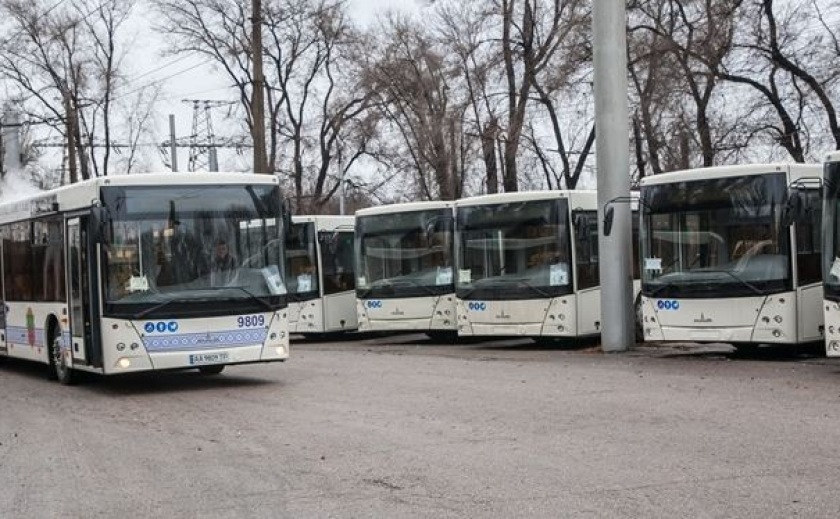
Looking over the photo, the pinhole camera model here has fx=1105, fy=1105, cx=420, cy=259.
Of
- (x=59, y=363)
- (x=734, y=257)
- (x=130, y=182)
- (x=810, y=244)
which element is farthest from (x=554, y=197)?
(x=59, y=363)

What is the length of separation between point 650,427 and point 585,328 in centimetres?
1123

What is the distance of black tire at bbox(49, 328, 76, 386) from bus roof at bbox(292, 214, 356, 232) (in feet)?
37.2

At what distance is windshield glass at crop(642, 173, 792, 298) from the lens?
1717 cm

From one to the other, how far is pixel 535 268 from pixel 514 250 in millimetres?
653

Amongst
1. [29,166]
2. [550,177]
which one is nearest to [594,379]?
[550,177]

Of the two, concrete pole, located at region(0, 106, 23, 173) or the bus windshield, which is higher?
concrete pole, located at region(0, 106, 23, 173)

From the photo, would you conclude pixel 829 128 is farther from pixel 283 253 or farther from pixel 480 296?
pixel 283 253

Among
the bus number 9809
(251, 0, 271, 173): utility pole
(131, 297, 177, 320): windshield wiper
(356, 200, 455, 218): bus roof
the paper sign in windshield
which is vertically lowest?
the bus number 9809

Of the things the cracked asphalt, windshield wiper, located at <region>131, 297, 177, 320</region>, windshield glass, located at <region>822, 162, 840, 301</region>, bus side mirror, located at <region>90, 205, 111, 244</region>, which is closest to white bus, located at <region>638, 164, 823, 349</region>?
the cracked asphalt

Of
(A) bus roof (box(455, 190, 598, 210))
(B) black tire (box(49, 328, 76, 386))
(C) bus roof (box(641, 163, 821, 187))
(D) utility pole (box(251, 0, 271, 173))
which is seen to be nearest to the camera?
(B) black tire (box(49, 328, 76, 386))

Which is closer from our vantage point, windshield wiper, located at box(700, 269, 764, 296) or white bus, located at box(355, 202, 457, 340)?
windshield wiper, located at box(700, 269, 764, 296)

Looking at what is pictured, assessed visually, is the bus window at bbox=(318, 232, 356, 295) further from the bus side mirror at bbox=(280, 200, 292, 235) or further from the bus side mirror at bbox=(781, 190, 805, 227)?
the bus side mirror at bbox=(781, 190, 805, 227)

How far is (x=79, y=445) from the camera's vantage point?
10703 mm

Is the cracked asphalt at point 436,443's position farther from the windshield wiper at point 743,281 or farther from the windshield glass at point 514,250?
the windshield glass at point 514,250
